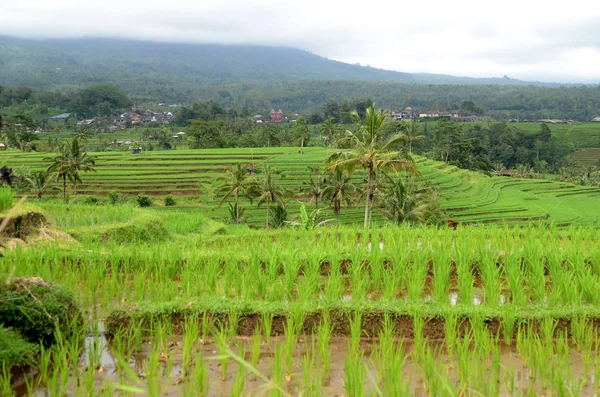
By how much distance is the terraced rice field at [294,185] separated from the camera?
3130 cm

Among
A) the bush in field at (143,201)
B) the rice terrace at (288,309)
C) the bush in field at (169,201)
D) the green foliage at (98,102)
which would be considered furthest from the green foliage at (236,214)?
the green foliage at (98,102)

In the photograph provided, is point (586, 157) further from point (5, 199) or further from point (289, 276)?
point (5, 199)

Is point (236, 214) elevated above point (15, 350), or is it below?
below

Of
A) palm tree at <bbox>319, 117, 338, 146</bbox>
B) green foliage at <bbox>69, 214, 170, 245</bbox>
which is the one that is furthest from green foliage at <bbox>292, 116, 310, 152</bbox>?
green foliage at <bbox>69, 214, 170, 245</bbox>

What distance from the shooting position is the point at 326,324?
12.0 feet

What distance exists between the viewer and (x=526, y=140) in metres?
63.0

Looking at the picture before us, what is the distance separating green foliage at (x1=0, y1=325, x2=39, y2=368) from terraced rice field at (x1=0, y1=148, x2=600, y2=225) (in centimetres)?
2600

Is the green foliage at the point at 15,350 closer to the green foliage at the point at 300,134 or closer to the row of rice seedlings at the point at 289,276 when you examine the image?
the row of rice seedlings at the point at 289,276

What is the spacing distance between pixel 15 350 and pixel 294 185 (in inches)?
1286

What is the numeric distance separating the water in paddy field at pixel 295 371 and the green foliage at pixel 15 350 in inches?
8.1

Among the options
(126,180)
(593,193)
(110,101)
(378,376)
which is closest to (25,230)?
(378,376)

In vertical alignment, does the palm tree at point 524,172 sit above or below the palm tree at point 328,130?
below

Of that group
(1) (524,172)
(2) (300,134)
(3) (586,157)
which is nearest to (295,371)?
(2) (300,134)

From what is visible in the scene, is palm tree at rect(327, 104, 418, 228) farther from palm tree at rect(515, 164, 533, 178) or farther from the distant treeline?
the distant treeline
